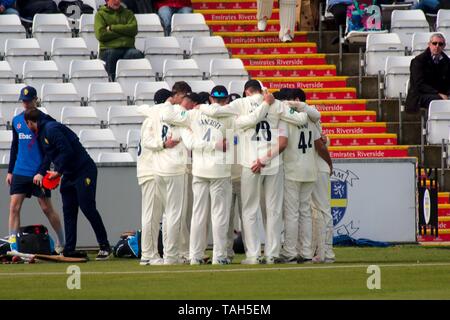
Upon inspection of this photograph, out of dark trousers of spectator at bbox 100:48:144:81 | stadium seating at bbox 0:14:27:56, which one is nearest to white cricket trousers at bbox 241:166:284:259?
dark trousers of spectator at bbox 100:48:144:81

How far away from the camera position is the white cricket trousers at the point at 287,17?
2811cm

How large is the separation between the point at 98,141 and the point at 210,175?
5684 millimetres

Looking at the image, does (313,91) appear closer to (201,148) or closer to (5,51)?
(5,51)

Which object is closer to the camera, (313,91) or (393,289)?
(393,289)

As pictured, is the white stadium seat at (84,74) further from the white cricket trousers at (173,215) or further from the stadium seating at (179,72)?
the white cricket trousers at (173,215)

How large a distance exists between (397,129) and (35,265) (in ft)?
29.5

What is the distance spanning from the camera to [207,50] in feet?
91.5

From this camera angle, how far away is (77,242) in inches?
896

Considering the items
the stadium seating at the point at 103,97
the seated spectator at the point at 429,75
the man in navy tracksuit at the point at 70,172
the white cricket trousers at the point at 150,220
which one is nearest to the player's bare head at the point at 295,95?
the white cricket trousers at the point at 150,220

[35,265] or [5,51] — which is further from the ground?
[5,51]

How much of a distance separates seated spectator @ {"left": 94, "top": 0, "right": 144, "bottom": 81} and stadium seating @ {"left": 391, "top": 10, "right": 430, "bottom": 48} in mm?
4795

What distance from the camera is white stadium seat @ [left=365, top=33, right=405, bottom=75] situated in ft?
91.6

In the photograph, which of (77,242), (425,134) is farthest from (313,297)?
(425,134)

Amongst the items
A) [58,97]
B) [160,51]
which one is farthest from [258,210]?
[160,51]
